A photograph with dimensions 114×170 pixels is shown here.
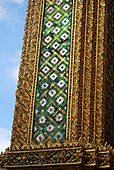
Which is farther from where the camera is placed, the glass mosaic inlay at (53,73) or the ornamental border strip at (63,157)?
the glass mosaic inlay at (53,73)

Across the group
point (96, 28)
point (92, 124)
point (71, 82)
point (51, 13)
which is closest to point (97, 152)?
point (92, 124)

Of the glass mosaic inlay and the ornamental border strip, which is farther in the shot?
the glass mosaic inlay

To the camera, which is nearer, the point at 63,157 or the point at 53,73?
the point at 63,157

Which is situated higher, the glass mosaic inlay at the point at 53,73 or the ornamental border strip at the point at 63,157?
the glass mosaic inlay at the point at 53,73

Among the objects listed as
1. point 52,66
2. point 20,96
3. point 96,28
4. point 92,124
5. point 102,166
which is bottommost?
point 102,166

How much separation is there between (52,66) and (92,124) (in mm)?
1185

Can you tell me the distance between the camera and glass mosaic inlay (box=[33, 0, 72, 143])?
7.00 meters

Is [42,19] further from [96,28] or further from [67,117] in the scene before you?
[67,117]

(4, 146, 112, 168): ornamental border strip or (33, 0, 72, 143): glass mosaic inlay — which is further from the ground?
(33, 0, 72, 143): glass mosaic inlay

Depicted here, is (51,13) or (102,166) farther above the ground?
(51,13)

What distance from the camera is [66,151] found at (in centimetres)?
646

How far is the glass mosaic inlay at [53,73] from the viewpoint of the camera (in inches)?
276

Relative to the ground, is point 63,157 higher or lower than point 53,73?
lower

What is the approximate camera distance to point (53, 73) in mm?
7352
